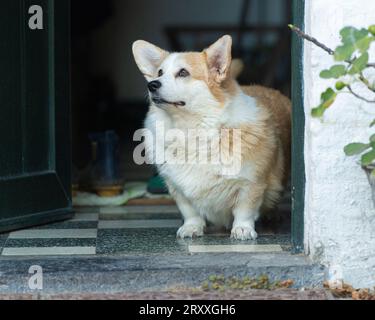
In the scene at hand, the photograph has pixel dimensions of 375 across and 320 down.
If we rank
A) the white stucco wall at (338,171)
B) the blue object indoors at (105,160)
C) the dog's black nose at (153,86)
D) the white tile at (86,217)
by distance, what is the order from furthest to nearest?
the blue object indoors at (105,160) < the white tile at (86,217) < the dog's black nose at (153,86) < the white stucco wall at (338,171)

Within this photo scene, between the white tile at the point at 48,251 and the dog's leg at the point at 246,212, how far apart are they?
0.66m

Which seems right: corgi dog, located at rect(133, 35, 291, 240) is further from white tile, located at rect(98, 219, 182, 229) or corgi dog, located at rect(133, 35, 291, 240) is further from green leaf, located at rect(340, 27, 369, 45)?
green leaf, located at rect(340, 27, 369, 45)

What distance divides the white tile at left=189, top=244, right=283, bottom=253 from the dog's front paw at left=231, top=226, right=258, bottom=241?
12 centimetres

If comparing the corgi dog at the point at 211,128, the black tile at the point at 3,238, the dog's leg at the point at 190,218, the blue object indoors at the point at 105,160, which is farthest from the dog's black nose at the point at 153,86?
the blue object indoors at the point at 105,160

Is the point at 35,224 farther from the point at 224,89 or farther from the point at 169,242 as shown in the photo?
the point at 224,89

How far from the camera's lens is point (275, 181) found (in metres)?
3.87

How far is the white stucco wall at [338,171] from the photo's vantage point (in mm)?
3117

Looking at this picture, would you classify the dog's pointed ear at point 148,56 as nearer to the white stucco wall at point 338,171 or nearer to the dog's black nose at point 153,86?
the dog's black nose at point 153,86

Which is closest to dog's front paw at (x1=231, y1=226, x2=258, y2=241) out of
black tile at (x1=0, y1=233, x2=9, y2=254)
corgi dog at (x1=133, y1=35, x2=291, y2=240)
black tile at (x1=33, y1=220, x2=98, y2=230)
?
corgi dog at (x1=133, y1=35, x2=291, y2=240)

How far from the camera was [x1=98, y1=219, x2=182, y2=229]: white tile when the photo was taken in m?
3.99

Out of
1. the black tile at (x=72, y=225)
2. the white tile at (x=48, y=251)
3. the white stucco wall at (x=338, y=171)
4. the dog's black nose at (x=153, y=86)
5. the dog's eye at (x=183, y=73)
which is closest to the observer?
the white stucco wall at (x=338, y=171)

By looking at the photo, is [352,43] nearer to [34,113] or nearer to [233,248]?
[233,248]
